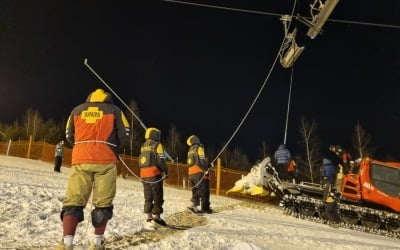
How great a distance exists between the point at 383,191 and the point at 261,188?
4.54 metres

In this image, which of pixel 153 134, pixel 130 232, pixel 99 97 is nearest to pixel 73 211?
pixel 99 97

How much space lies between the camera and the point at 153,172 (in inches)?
324

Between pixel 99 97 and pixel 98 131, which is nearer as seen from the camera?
pixel 98 131

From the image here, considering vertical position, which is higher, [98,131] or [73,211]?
[98,131]

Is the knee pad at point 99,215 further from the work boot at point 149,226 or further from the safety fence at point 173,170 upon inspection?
the safety fence at point 173,170

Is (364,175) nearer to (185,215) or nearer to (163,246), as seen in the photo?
(185,215)

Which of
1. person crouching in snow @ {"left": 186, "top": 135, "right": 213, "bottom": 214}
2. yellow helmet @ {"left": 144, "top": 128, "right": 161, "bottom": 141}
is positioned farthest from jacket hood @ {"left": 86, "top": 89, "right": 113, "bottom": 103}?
person crouching in snow @ {"left": 186, "top": 135, "right": 213, "bottom": 214}

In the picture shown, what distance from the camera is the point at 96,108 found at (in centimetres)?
496

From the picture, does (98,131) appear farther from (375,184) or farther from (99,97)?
(375,184)

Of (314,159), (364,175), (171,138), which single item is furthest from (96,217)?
(171,138)

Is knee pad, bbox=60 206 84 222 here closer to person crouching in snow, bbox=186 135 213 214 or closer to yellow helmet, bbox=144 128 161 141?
yellow helmet, bbox=144 128 161 141

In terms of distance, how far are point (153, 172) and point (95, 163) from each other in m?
3.52

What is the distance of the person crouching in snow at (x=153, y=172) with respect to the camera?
7.71 meters

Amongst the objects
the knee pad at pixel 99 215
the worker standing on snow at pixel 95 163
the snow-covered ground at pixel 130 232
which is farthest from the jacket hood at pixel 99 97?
the snow-covered ground at pixel 130 232
